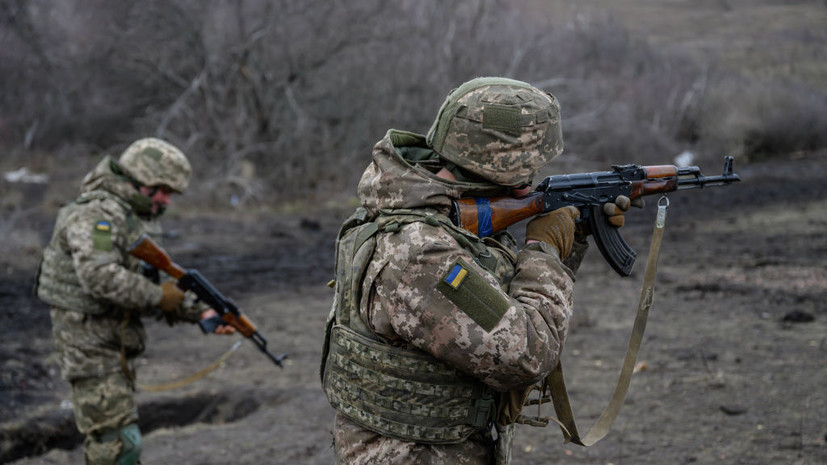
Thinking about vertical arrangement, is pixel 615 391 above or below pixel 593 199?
below

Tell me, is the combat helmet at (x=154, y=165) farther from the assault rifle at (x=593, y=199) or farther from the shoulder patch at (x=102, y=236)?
the assault rifle at (x=593, y=199)

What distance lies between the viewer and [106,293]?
4.37m

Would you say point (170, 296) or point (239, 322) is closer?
point (170, 296)

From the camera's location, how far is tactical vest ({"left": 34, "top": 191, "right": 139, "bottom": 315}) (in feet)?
14.8

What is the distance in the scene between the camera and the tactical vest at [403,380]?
2410 mm

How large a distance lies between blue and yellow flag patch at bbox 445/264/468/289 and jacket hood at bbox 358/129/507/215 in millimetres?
269

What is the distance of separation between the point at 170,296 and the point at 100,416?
0.82 m

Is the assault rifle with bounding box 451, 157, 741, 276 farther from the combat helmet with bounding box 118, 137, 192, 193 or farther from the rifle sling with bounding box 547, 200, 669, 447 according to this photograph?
the combat helmet with bounding box 118, 137, 192, 193

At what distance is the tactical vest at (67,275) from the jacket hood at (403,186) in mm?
2633

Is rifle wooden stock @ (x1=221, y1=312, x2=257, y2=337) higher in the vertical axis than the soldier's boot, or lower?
higher

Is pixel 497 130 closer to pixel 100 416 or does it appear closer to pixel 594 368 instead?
pixel 100 416

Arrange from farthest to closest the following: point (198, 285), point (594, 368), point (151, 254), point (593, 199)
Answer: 1. point (594, 368)
2. point (198, 285)
3. point (151, 254)
4. point (593, 199)

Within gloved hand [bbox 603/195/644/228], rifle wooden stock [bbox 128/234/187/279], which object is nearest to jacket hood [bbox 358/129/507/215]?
gloved hand [bbox 603/195/644/228]

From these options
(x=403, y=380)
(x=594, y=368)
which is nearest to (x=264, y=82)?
(x=594, y=368)
